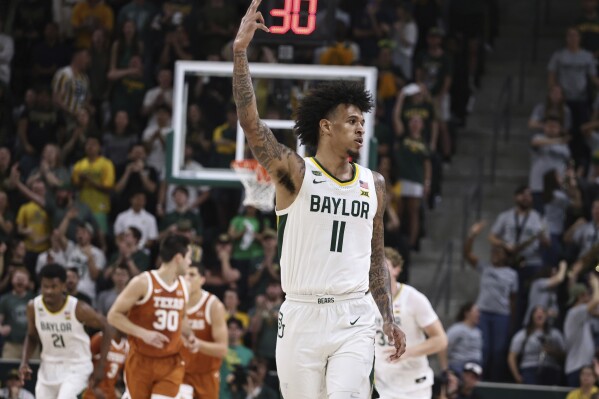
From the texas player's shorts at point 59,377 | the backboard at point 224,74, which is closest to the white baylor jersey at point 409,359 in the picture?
the texas player's shorts at point 59,377

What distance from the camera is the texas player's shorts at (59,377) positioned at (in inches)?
496

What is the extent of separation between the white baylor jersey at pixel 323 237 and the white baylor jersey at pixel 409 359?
308 centimetres

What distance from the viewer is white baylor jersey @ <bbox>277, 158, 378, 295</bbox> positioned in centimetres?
812

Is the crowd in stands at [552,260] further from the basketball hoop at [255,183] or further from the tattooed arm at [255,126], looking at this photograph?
the tattooed arm at [255,126]

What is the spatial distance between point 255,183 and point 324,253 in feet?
23.7

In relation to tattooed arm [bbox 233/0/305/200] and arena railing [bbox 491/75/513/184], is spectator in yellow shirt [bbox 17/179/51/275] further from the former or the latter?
tattooed arm [bbox 233/0/305/200]

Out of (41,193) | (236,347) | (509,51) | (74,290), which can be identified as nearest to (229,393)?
(236,347)

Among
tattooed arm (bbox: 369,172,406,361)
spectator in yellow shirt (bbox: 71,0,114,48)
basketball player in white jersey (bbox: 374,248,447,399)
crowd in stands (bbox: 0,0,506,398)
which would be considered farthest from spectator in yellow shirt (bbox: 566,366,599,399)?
spectator in yellow shirt (bbox: 71,0,114,48)

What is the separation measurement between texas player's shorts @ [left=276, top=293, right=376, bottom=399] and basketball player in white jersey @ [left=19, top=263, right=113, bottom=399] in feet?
15.3

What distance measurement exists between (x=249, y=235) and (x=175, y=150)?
2.25 metres

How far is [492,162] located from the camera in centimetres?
2022

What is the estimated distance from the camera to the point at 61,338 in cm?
1263

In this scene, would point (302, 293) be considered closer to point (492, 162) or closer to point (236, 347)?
point (236, 347)

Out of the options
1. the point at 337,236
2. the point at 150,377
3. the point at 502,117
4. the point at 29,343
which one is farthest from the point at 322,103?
the point at 502,117
